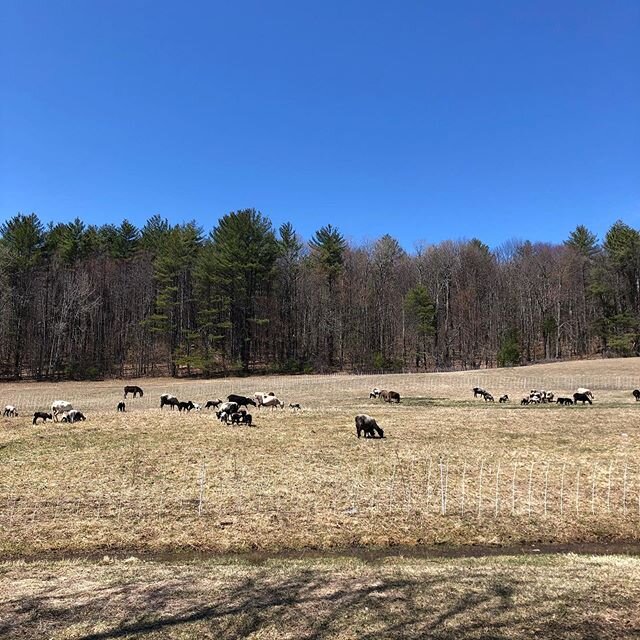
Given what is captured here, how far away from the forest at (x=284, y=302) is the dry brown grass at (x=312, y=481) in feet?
151

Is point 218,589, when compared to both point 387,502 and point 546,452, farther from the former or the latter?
point 546,452

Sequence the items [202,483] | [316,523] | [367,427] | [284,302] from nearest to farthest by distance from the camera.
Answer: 1. [316,523]
2. [202,483]
3. [367,427]
4. [284,302]

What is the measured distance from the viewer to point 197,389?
1897 inches

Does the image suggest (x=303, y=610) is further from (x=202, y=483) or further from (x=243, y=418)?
(x=243, y=418)

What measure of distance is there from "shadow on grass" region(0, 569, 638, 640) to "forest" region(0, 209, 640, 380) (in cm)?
6002

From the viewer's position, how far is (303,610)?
6680mm

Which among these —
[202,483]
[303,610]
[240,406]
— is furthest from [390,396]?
[303,610]

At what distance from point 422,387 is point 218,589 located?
38818 millimetres

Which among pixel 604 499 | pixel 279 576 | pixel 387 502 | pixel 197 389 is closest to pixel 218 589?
pixel 279 576

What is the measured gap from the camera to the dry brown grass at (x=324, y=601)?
607cm

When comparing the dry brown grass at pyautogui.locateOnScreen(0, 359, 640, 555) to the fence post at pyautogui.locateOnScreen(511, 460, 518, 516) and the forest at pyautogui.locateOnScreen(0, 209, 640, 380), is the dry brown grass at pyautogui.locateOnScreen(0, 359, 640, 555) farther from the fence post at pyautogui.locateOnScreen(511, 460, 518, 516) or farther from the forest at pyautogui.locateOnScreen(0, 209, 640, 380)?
the forest at pyautogui.locateOnScreen(0, 209, 640, 380)

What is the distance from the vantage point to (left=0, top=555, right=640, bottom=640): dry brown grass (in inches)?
239

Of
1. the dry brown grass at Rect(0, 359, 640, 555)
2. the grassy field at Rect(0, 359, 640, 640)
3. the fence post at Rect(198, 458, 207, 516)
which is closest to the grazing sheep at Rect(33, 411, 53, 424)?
the dry brown grass at Rect(0, 359, 640, 555)

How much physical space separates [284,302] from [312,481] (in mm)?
64930
